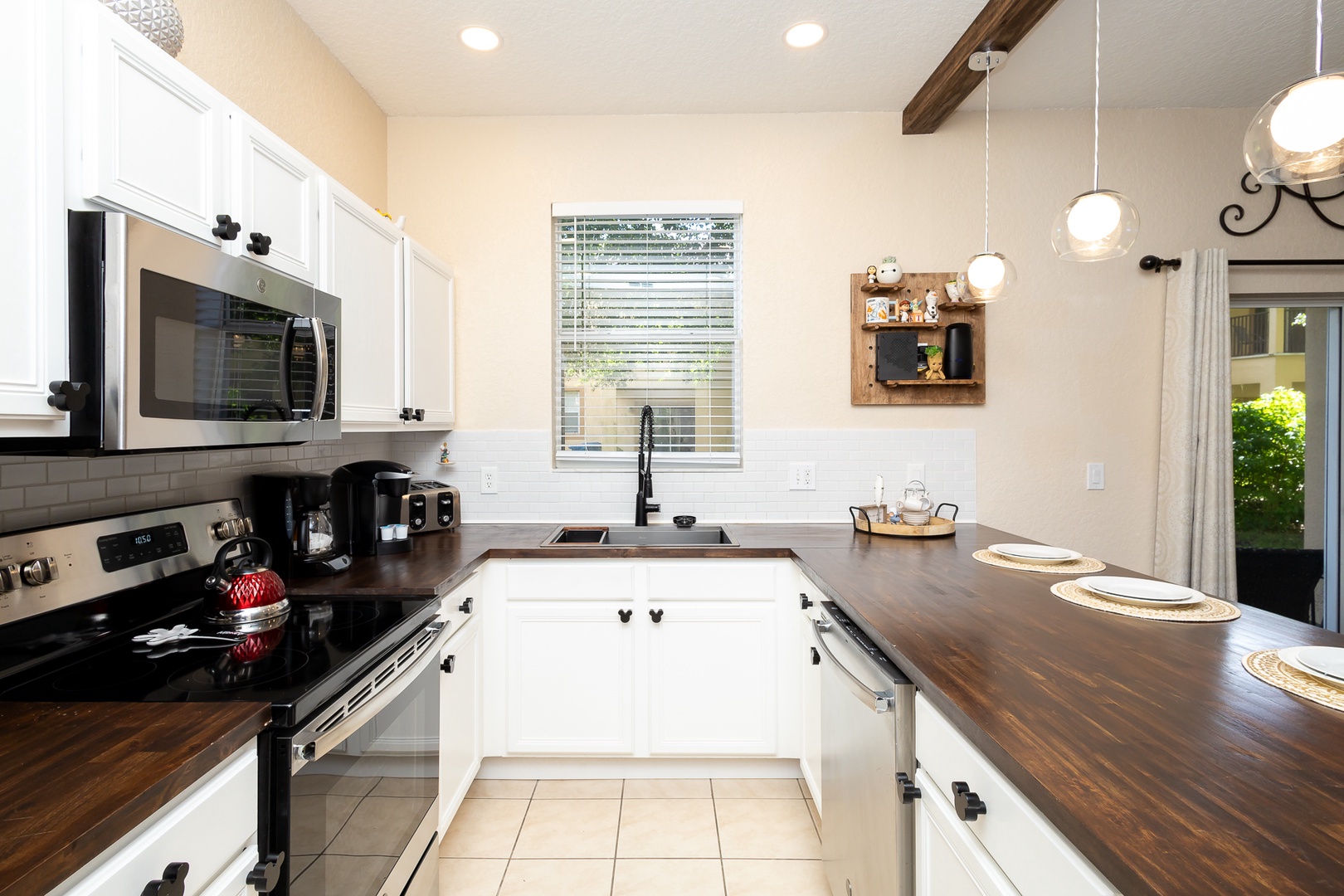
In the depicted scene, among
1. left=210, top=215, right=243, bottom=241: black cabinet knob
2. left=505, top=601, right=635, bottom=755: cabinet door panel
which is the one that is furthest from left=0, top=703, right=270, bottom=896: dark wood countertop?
left=505, top=601, right=635, bottom=755: cabinet door panel

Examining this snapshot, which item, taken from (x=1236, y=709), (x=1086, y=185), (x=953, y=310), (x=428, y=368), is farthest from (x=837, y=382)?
(x=1236, y=709)

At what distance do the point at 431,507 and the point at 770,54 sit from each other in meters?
2.16

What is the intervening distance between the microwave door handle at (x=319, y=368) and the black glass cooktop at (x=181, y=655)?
49 centimetres

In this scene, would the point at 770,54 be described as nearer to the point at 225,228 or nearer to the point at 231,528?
the point at 225,228

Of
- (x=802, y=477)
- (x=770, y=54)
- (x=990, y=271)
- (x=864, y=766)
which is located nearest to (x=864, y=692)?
(x=864, y=766)

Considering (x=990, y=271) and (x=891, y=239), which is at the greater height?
(x=891, y=239)

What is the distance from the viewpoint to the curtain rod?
2828mm

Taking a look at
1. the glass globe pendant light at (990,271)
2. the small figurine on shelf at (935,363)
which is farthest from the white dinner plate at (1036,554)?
the small figurine on shelf at (935,363)

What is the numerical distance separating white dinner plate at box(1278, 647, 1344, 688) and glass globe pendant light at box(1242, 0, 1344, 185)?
849mm

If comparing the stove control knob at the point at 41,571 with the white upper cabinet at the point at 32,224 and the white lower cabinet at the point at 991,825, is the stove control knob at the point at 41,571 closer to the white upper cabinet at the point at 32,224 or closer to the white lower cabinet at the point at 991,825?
the white upper cabinet at the point at 32,224

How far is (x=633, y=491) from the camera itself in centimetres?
296

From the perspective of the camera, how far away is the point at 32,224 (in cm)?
99

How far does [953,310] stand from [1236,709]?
219 cm

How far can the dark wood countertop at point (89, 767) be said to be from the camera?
694 mm
